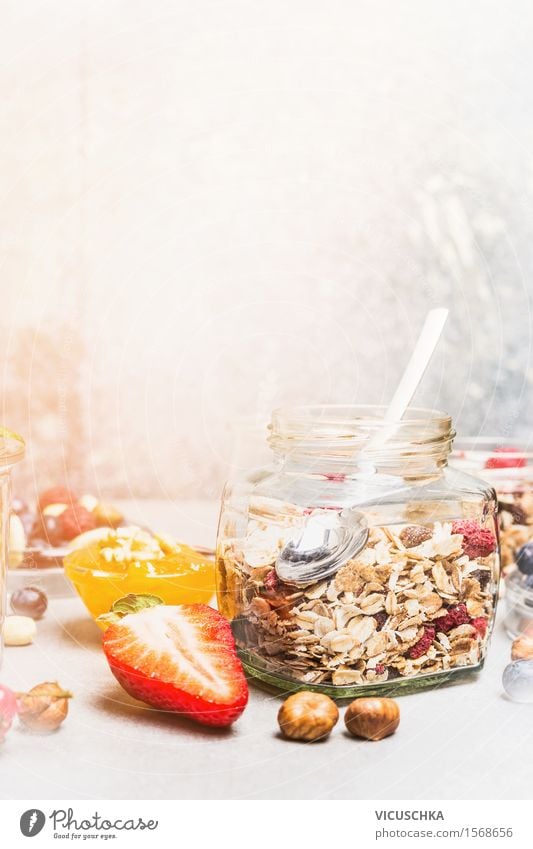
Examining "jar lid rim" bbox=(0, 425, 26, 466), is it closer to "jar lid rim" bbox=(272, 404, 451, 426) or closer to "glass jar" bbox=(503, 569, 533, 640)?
"jar lid rim" bbox=(272, 404, 451, 426)

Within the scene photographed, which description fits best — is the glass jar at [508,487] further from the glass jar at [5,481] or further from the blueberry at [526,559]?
the glass jar at [5,481]

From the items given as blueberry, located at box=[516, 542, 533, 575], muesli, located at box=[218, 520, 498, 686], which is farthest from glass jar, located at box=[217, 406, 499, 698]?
blueberry, located at box=[516, 542, 533, 575]

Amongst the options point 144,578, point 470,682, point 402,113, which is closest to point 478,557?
point 470,682

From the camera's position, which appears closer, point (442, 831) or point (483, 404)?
point (442, 831)

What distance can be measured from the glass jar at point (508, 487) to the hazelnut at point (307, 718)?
0.24 meters

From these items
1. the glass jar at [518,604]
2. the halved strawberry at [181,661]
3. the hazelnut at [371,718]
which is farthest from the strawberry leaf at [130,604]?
the glass jar at [518,604]

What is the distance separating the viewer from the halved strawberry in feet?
1.43

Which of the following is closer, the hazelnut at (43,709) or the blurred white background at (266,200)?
the hazelnut at (43,709)

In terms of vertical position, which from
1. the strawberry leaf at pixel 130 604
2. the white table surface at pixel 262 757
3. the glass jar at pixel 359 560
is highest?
the glass jar at pixel 359 560

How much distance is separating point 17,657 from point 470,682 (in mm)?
262

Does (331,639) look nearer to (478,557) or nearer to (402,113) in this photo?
(478,557)

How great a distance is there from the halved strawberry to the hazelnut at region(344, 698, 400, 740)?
0.17ft

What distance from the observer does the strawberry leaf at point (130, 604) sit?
0.49 m

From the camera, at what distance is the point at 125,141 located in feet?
2.05
